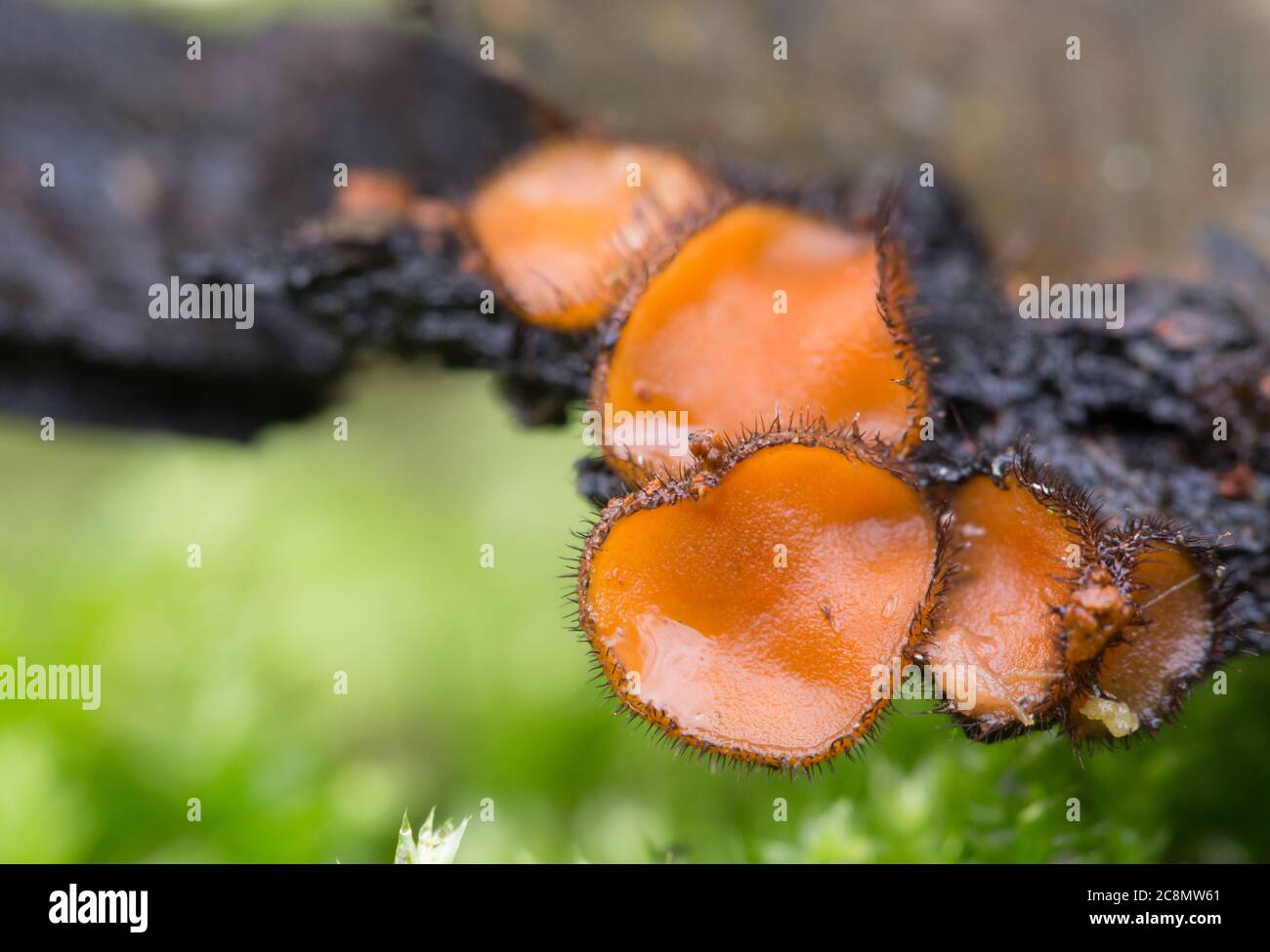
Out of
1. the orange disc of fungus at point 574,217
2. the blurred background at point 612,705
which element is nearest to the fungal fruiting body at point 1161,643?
the blurred background at point 612,705

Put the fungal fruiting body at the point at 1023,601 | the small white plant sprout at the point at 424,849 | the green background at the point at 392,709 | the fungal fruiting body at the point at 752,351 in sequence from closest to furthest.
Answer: the fungal fruiting body at the point at 1023,601
the fungal fruiting body at the point at 752,351
the small white plant sprout at the point at 424,849
the green background at the point at 392,709

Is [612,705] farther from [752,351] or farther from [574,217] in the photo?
[574,217]

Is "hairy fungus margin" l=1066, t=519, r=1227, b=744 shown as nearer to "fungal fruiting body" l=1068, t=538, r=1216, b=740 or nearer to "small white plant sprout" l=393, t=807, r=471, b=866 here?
"fungal fruiting body" l=1068, t=538, r=1216, b=740

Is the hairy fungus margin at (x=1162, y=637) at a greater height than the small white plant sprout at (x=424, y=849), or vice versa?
the hairy fungus margin at (x=1162, y=637)

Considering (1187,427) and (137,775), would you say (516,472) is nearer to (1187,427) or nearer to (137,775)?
(137,775)

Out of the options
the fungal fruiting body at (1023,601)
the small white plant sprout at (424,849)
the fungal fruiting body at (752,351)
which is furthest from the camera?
the small white plant sprout at (424,849)

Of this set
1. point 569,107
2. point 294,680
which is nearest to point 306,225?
point 569,107

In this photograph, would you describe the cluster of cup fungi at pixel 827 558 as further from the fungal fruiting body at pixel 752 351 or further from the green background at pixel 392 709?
the green background at pixel 392 709
